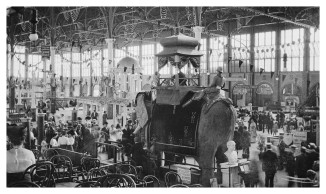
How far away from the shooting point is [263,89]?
30.9m

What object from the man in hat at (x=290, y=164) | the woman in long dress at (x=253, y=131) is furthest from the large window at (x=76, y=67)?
Result: the man in hat at (x=290, y=164)

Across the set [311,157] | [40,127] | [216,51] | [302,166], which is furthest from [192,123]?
[216,51]

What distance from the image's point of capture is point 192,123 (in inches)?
360

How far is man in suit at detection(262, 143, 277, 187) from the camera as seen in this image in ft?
28.0

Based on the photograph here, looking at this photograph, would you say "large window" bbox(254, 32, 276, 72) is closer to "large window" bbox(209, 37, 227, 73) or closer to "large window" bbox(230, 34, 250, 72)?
"large window" bbox(230, 34, 250, 72)

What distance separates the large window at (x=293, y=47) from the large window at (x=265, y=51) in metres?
1.07

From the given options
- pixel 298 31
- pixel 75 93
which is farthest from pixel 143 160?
pixel 75 93

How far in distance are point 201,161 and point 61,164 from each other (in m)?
3.47

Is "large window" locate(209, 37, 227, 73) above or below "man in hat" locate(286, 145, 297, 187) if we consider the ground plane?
above

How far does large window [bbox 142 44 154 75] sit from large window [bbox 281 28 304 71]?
527 inches

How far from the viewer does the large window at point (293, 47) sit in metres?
27.4

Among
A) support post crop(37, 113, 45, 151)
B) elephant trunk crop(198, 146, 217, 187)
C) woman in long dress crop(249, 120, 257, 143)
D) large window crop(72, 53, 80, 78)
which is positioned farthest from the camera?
large window crop(72, 53, 80, 78)

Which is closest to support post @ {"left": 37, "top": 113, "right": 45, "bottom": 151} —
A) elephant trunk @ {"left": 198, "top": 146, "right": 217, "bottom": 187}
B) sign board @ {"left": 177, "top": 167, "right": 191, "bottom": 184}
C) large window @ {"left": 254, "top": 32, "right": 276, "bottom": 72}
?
sign board @ {"left": 177, "top": 167, "right": 191, "bottom": 184}
